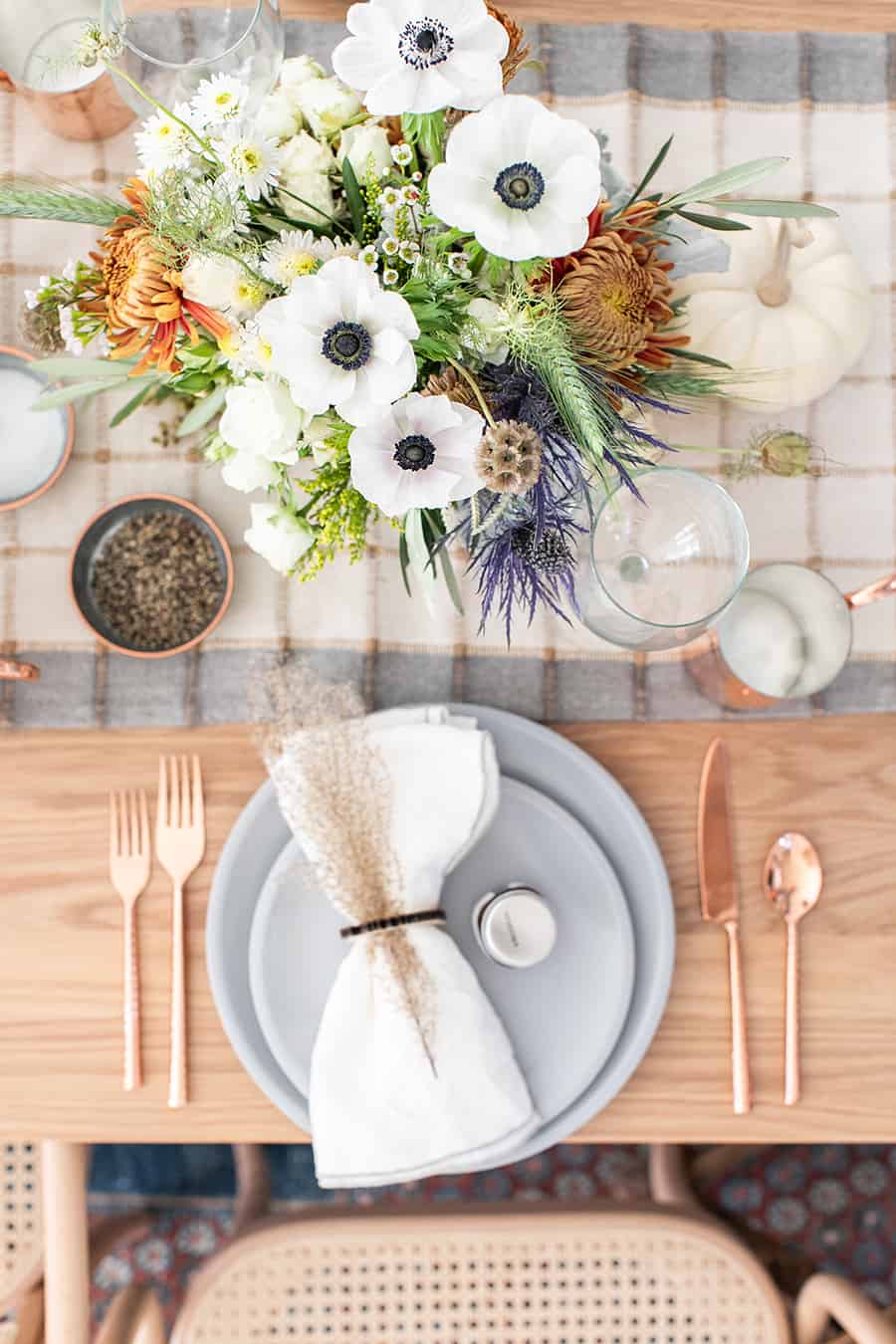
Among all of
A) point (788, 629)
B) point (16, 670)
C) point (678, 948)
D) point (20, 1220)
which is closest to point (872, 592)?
point (788, 629)

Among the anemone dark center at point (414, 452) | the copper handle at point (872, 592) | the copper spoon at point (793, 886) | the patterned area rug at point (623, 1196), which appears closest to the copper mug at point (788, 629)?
the copper handle at point (872, 592)

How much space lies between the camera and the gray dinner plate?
808 mm

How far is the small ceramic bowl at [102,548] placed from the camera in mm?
810

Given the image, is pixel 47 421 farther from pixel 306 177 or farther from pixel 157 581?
pixel 306 177

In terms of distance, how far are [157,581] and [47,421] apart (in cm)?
16

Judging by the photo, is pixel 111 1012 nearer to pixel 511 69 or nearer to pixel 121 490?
pixel 121 490

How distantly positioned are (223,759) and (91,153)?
0.50 meters

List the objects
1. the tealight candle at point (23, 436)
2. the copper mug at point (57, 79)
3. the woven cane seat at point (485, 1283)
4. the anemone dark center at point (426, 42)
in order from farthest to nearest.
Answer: the woven cane seat at point (485, 1283) → the tealight candle at point (23, 436) → the copper mug at point (57, 79) → the anemone dark center at point (426, 42)

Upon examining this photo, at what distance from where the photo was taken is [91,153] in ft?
2.80

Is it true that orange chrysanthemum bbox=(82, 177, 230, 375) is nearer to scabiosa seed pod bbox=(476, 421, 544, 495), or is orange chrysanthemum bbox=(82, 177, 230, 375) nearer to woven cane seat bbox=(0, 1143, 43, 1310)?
scabiosa seed pod bbox=(476, 421, 544, 495)

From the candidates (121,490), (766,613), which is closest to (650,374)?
(766,613)

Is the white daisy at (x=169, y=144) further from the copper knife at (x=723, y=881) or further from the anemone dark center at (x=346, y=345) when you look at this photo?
the copper knife at (x=723, y=881)

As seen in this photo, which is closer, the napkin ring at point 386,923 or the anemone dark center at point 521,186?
the anemone dark center at point 521,186

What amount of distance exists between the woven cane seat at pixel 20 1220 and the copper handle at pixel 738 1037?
71 centimetres
